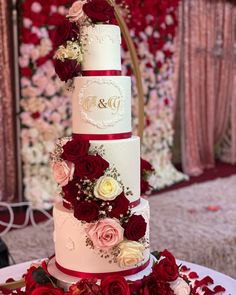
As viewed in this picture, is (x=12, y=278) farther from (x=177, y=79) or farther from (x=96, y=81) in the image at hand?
(x=177, y=79)

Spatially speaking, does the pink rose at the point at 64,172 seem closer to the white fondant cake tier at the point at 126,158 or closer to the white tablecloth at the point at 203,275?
the white fondant cake tier at the point at 126,158

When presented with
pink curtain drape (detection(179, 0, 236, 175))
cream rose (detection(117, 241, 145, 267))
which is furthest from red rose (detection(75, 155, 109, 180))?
pink curtain drape (detection(179, 0, 236, 175))

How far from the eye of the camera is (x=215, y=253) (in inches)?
111

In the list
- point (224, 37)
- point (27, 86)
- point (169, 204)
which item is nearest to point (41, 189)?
point (27, 86)

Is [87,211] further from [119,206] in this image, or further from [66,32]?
[66,32]

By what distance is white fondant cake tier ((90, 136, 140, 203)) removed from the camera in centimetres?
141

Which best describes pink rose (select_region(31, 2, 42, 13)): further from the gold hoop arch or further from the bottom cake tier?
the bottom cake tier

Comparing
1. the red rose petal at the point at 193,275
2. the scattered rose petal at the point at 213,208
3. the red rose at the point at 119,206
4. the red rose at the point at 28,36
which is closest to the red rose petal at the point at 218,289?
the red rose petal at the point at 193,275

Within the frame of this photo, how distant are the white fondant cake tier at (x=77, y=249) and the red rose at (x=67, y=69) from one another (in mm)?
423

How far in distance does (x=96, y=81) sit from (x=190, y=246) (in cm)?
172

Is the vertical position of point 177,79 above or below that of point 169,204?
above

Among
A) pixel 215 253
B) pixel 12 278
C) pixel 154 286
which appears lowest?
pixel 215 253

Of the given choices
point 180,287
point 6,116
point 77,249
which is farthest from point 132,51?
point 6,116

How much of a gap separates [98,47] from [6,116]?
7.45 feet
